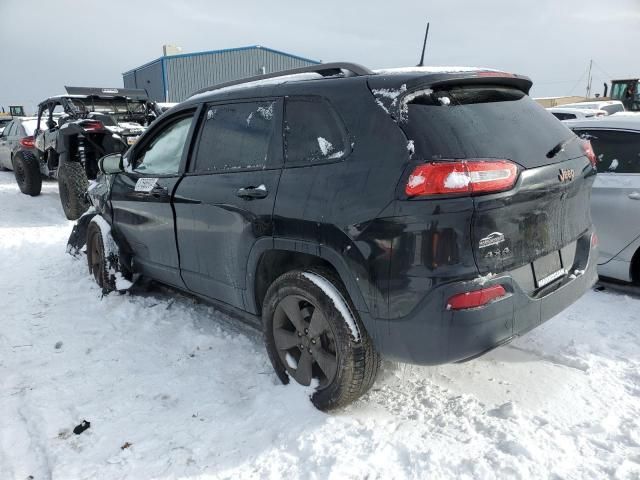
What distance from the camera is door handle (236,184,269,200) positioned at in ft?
8.95

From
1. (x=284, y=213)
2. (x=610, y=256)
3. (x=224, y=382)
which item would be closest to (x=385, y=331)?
(x=284, y=213)

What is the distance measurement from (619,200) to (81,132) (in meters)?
7.42

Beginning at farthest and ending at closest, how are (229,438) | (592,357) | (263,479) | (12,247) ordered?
(12,247) → (592,357) → (229,438) → (263,479)

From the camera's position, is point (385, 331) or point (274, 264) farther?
point (274, 264)

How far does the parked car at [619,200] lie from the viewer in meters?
3.92

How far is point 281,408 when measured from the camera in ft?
8.82

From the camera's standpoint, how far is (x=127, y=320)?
3969mm

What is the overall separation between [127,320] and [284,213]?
6.94ft

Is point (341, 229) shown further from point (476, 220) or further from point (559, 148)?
point (559, 148)

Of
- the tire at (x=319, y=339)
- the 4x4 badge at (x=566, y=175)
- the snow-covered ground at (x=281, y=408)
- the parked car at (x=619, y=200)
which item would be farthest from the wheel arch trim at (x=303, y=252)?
the parked car at (x=619, y=200)

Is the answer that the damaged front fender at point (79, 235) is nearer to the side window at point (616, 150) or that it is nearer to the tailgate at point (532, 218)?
the tailgate at point (532, 218)

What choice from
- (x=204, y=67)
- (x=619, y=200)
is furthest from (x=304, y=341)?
(x=204, y=67)

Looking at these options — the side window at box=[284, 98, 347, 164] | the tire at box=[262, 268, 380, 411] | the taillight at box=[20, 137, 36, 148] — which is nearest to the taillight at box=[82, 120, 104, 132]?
the taillight at box=[20, 137, 36, 148]

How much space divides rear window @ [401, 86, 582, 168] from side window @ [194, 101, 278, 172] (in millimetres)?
938
